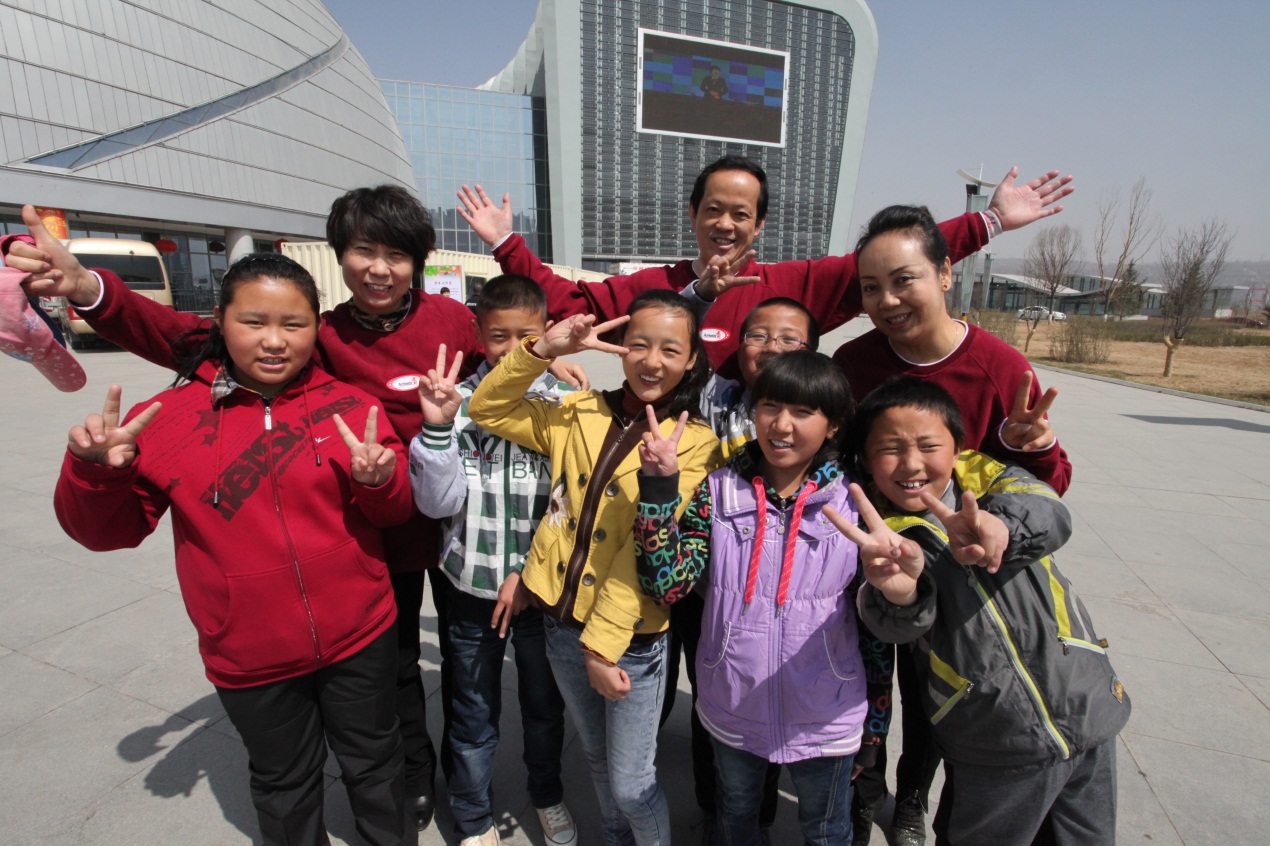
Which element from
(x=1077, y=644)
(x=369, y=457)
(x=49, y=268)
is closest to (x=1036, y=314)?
(x=1077, y=644)

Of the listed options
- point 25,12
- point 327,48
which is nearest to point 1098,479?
point 25,12

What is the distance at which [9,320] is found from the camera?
4.85 ft

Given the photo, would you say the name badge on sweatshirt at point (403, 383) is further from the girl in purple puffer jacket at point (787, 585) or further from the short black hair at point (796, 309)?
the short black hair at point (796, 309)

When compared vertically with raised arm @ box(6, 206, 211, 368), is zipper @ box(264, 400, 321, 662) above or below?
below

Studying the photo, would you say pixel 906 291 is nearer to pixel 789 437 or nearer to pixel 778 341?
pixel 778 341

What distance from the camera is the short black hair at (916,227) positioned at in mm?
1661

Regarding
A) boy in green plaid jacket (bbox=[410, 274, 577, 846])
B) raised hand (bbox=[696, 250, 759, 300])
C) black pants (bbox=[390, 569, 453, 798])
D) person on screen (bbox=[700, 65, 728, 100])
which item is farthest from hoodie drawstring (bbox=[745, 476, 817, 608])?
person on screen (bbox=[700, 65, 728, 100])

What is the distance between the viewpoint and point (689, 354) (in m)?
1.66

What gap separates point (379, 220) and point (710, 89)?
50.1 m

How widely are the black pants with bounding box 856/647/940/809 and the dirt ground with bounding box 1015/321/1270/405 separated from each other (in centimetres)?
1297

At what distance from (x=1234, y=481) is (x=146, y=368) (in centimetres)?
1653

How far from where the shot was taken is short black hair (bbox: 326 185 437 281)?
1814mm

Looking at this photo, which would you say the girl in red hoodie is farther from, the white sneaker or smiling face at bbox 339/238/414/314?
the white sneaker

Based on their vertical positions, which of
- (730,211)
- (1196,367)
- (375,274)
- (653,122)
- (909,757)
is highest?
(653,122)
